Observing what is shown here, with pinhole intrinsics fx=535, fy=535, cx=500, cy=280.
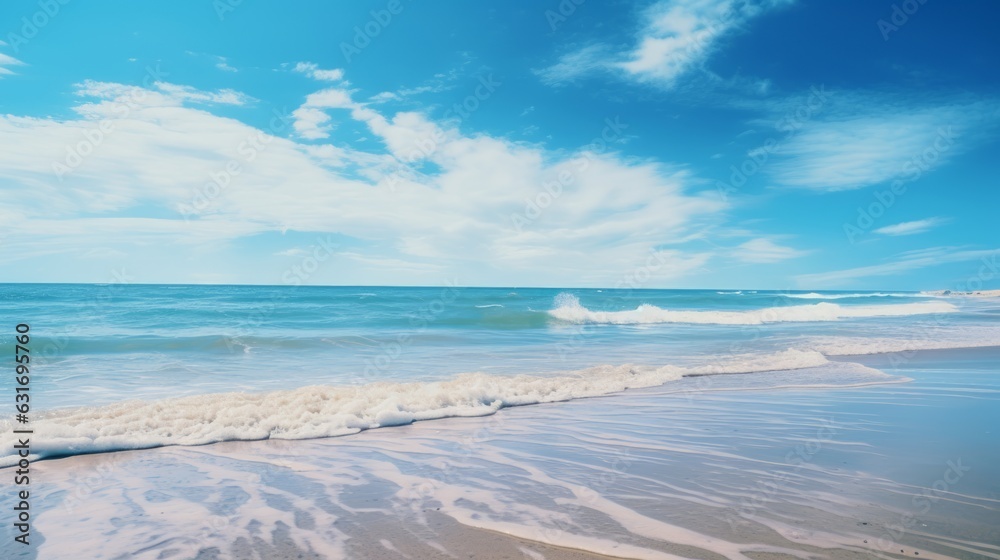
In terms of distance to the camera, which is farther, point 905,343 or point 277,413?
point 905,343

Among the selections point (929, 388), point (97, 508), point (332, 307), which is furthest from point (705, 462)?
point (332, 307)

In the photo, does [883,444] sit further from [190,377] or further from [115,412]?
[190,377]

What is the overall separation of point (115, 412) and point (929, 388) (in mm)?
14111

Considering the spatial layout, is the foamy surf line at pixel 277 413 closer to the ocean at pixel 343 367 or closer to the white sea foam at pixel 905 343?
the ocean at pixel 343 367

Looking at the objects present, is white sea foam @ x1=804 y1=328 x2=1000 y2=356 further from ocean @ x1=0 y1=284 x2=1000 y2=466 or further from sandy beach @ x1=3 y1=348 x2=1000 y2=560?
sandy beach @ x1=3 y1=348 x2=1000 y2=560

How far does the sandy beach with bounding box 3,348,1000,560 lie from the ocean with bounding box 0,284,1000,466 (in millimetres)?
632

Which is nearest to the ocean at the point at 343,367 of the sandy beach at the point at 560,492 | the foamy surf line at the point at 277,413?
the foamy surf line at the point at 277,413

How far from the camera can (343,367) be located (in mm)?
14391

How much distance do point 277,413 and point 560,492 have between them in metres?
4.81

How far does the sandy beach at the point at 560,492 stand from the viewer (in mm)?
3795

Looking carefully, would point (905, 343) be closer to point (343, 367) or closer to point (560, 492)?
point (343, 367)

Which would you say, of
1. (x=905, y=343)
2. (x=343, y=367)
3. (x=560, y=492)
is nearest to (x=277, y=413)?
(x=560, y=492)

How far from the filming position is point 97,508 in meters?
4.60

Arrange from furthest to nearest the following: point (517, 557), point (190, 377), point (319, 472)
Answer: point (190, 377) < point (319, 472) < point (517, 557)
